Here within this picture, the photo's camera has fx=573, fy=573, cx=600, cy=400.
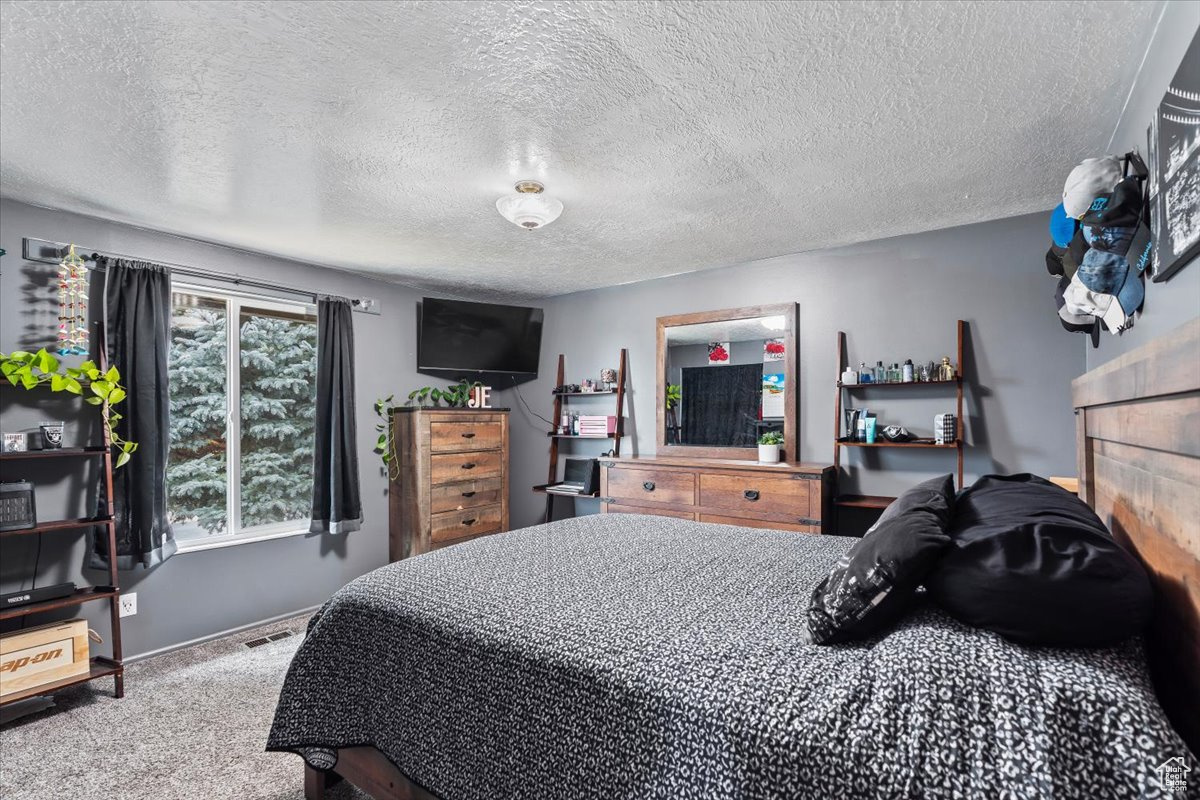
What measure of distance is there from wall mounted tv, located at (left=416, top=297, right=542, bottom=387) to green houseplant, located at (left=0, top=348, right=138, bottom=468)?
2033mm

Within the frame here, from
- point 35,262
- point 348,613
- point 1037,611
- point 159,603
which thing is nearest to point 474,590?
point 348,613

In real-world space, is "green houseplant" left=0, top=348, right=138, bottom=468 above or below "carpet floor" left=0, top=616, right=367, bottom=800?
above

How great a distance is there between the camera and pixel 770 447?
3801 mm

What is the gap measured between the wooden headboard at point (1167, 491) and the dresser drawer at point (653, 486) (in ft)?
8.03

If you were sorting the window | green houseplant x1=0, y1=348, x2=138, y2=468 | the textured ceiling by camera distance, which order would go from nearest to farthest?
the textured ceiling
green houseplant x1=0, y1=348, x2=138, y2=468
the window

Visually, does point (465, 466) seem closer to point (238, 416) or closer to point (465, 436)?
point (465, 436)

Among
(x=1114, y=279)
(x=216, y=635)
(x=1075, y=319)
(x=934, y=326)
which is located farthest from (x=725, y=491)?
(x=216, y=635)

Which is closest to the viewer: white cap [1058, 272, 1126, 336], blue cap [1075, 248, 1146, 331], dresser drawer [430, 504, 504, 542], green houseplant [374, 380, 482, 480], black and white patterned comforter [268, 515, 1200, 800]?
black and white patterned comforter [268, 515, 1200, 800]

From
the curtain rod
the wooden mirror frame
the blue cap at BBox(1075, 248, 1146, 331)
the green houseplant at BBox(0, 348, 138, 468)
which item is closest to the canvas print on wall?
the wooden mirror frame

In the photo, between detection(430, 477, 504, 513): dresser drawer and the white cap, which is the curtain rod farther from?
the white cap

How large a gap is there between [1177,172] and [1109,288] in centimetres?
69

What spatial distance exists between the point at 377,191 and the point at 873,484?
3223 mm

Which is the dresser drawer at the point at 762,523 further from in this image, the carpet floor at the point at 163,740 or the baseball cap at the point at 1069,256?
the carpet floor at the point at 163,740

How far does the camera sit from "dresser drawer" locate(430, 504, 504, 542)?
14.0 ft
